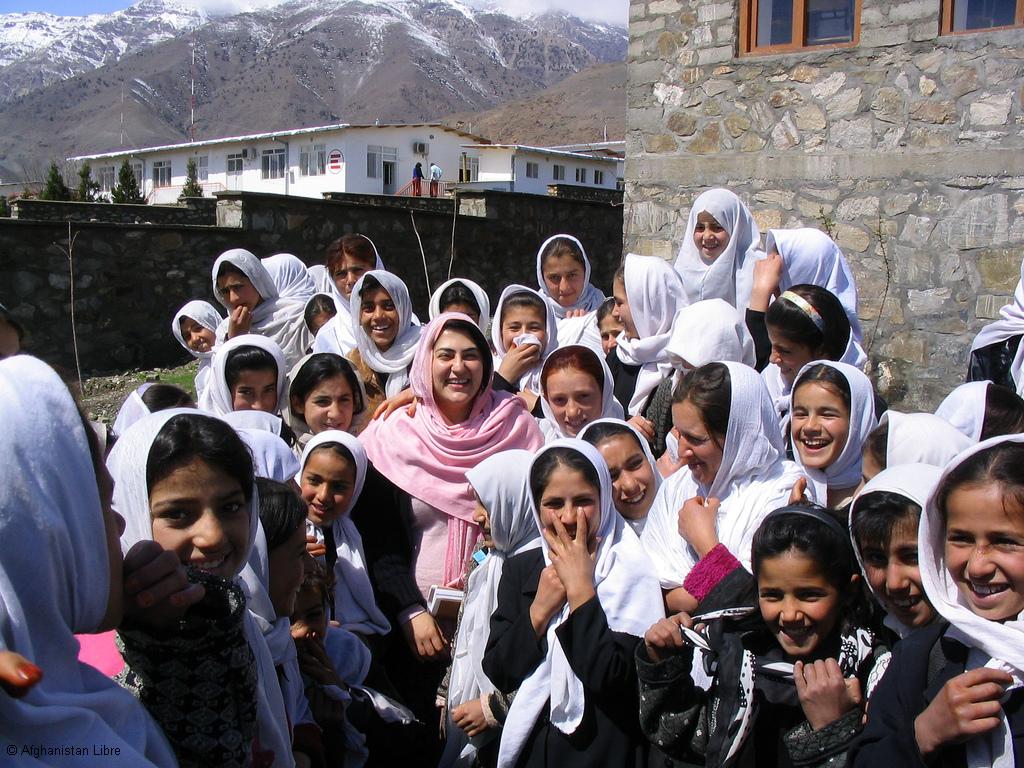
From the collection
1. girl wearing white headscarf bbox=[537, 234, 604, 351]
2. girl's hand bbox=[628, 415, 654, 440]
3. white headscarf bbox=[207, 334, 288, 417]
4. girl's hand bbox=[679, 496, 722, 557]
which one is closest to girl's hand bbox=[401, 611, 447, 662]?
girl's hand bbox=[679, 496, 722, 557]

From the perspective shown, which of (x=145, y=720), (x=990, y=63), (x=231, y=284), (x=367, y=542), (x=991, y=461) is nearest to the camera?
(x=145, y=720)

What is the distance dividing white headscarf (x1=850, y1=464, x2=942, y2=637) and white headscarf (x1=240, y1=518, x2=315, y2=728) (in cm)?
140

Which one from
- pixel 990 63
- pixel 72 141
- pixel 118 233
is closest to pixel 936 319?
pixel 990 63

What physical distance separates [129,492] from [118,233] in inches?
308

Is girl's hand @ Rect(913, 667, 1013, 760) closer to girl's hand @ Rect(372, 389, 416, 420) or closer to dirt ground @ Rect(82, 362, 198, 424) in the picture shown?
girl's hand @ Rect(372, 389, 416, 420)

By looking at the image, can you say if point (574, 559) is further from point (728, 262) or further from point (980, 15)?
point (980, 15)

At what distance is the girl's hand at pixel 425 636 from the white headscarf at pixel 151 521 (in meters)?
0.99

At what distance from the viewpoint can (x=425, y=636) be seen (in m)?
3.03

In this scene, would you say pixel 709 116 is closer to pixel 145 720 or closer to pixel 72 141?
pixel 145 720

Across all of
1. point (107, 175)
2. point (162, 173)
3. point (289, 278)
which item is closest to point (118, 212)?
point (289, 278)

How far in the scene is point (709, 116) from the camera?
725cm

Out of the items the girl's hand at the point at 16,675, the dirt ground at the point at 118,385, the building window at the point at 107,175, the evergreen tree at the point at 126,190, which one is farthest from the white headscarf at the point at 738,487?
the building window at the point at 107,175

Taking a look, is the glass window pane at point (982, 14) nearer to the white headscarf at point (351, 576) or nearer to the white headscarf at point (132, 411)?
the white headscarf at point (351, 576)

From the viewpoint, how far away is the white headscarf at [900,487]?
6.97ft
